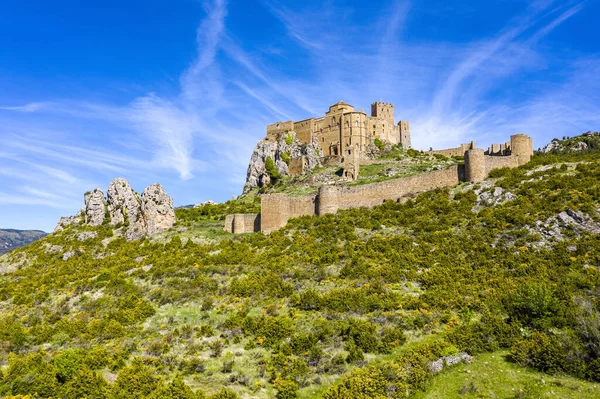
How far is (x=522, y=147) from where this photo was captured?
3956 cm

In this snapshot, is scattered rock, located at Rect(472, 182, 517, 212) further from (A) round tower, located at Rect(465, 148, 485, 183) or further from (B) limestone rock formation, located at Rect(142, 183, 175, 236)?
(B) limestone rock formation, located at Rect(142, 183, 175, 236)

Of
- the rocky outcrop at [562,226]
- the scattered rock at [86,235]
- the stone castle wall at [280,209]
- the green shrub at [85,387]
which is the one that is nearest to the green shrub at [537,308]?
the rocky outcrop at [562,226]

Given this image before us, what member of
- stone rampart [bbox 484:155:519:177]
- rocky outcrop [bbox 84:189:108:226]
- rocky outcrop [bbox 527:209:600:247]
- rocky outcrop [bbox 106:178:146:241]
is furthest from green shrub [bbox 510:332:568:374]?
rocky outcrop [bbox 84:189:108:226]

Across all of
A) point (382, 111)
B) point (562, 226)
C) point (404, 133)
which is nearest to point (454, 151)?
point (404, 133)

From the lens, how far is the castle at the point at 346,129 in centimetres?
7419

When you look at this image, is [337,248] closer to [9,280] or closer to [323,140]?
[9,280]

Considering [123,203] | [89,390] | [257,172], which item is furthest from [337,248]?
[257,172]

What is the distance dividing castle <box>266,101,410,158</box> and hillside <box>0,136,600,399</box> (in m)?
34.3

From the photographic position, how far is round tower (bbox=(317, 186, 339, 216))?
4225 centimetres

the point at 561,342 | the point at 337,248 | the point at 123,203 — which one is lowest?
the point at 561,342

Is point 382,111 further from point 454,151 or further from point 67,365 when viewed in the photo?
point 67,365

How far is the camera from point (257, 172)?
7575 centimetres

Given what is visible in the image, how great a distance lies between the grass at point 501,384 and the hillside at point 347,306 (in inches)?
2.8

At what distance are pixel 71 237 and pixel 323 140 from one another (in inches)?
1641
